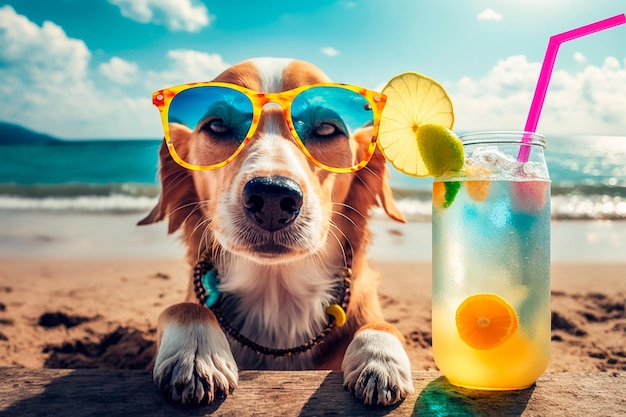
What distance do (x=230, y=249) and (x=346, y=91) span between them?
79 cm

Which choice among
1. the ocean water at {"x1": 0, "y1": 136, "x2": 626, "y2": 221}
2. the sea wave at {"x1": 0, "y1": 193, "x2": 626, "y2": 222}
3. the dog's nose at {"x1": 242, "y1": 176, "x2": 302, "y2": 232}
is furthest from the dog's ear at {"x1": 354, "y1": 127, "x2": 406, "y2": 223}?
the sea wave at {"x1": 0, "y1": 193, "x2": 626, "y2": 222}

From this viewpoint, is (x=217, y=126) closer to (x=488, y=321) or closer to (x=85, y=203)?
(x=488, y=321)

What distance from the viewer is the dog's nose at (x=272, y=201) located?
6.15ft

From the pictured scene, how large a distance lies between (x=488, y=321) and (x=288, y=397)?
623 mm

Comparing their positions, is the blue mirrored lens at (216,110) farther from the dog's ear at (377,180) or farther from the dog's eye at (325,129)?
the dog's ear at (377,180)

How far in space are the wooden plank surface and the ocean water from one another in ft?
15.3

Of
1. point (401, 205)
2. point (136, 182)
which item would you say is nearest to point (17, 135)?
point (136, 182)

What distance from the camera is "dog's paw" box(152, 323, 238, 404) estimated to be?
5.04 ft

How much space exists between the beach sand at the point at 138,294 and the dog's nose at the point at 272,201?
804 mm

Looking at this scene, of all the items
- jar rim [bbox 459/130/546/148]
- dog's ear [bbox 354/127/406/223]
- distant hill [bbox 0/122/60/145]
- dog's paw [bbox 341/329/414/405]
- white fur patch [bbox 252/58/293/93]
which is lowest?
dog's paw [bbox 341/329/414/405]

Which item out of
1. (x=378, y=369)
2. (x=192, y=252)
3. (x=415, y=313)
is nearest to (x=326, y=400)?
(x=378, y=369)

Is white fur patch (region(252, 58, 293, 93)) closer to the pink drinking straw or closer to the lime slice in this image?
the lime slice

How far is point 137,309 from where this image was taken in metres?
4.07

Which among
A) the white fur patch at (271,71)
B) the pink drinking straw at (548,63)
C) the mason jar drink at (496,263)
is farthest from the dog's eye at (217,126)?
the pink drinking straw at (548,63)
